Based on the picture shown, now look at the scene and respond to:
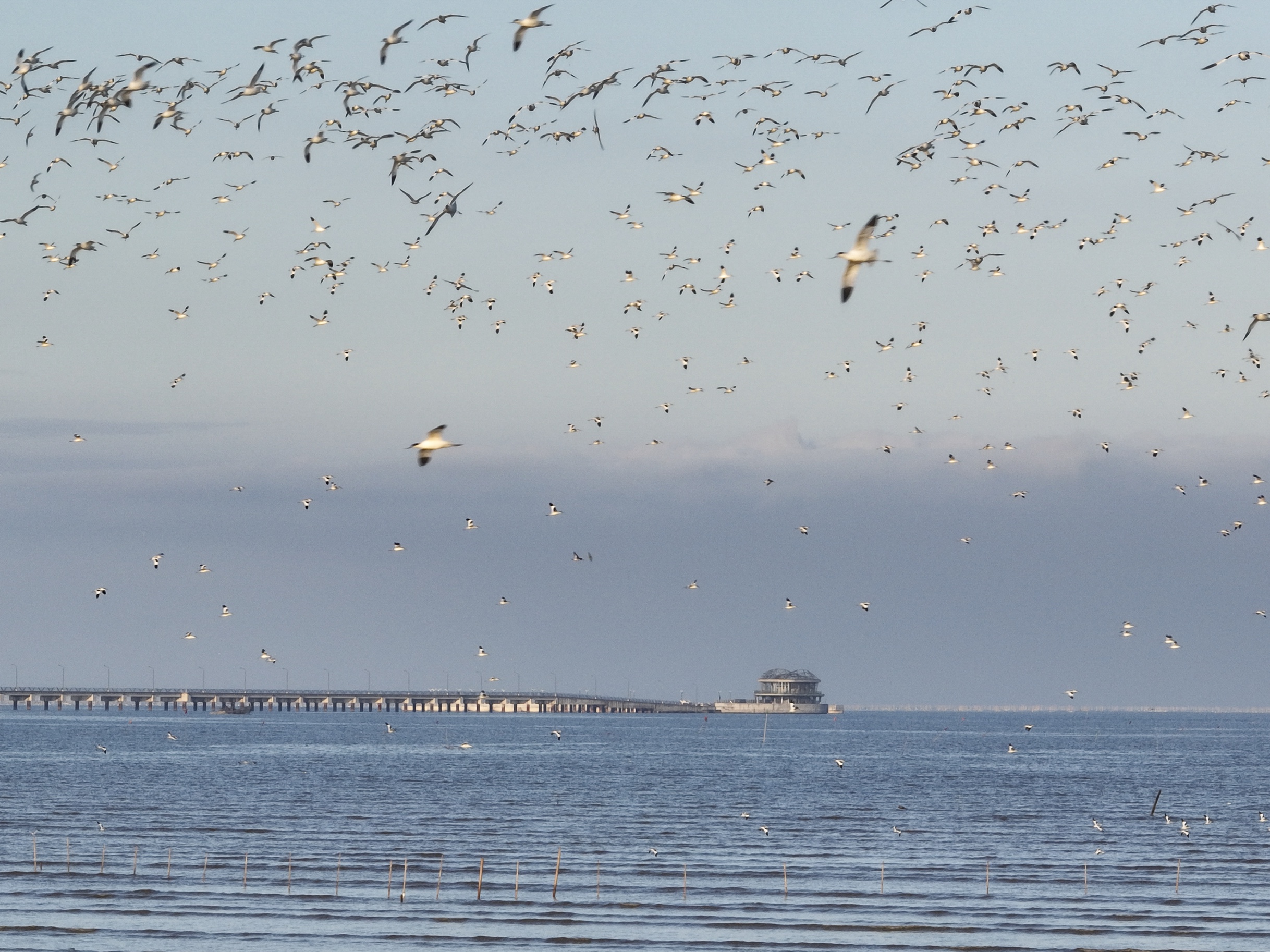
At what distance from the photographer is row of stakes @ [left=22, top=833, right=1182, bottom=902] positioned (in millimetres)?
73938

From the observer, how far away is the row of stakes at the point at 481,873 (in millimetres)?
73938

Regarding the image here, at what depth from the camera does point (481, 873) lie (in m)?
70.9

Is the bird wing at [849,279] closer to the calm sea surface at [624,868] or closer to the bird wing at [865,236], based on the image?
the bird wing at [865,236]

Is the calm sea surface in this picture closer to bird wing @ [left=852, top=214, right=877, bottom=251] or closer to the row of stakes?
the row of stakes

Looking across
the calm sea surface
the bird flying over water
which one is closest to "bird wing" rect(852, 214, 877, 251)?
the bird flying over water

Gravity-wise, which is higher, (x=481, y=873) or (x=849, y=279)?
(x=849, y=279)

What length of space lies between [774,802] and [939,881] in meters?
58.0

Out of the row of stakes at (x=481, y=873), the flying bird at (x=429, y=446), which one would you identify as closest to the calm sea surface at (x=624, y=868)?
the row of stakes at (x=481, y=873)

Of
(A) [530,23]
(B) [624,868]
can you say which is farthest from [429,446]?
(B) [624,868]

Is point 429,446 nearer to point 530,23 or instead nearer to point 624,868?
point 530,23

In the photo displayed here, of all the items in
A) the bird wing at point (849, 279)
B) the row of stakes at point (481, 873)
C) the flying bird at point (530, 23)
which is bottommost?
the row of stakes at point (481, 873)

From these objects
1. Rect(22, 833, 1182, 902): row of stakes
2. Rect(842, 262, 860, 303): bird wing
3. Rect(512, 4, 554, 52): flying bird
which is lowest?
Rect(22, 833, 1182, 902): row of stakes

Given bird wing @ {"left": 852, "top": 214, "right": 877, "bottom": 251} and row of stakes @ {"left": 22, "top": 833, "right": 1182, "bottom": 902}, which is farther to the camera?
row of stakes @ {"left": 22, "top": 833, "right": 1182, "bottom": 902}

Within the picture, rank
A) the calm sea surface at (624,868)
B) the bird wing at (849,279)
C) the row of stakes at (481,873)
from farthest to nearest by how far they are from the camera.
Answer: the row of stakes at (481,873)
the calm sea surface at (624,868)
the bird wing at (849,279)
